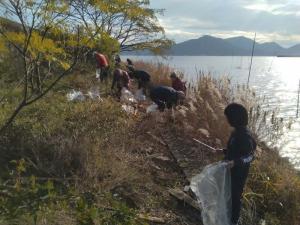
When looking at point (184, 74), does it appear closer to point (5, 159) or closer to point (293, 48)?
point (5, 159)

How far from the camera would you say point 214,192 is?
5.90 metres

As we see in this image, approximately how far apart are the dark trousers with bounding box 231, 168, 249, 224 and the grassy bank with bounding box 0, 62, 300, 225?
0.49 m

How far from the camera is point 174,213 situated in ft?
20.9

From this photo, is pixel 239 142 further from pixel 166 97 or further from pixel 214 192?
pixel 166 97

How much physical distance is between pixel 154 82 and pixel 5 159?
11.4 m

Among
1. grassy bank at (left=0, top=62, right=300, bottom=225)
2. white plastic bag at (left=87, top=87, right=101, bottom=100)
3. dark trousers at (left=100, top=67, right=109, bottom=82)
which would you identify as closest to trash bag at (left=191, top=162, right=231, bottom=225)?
grassy bank at (left=0, top=62, right=300, bottom=225)

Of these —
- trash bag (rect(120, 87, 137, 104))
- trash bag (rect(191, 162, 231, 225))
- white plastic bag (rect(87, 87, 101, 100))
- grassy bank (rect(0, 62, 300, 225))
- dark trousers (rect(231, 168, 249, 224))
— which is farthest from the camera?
trash bag (rect(120, 87, 137, 104))

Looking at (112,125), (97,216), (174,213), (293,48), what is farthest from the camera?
(293,48)

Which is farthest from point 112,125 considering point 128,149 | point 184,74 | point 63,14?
point 184,74

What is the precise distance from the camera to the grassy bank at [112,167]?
194 inches

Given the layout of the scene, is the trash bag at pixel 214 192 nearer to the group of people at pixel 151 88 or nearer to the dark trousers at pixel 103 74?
the group of people at pixel 151 88

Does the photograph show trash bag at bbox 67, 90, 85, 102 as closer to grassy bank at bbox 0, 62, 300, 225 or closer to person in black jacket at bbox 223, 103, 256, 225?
grassy bank at bbox 0, 62, 300, 225

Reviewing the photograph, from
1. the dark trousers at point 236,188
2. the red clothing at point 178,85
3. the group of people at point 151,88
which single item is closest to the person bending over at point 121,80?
the group of people at point 151,88

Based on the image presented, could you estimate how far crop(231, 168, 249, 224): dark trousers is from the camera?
19.8 feet
